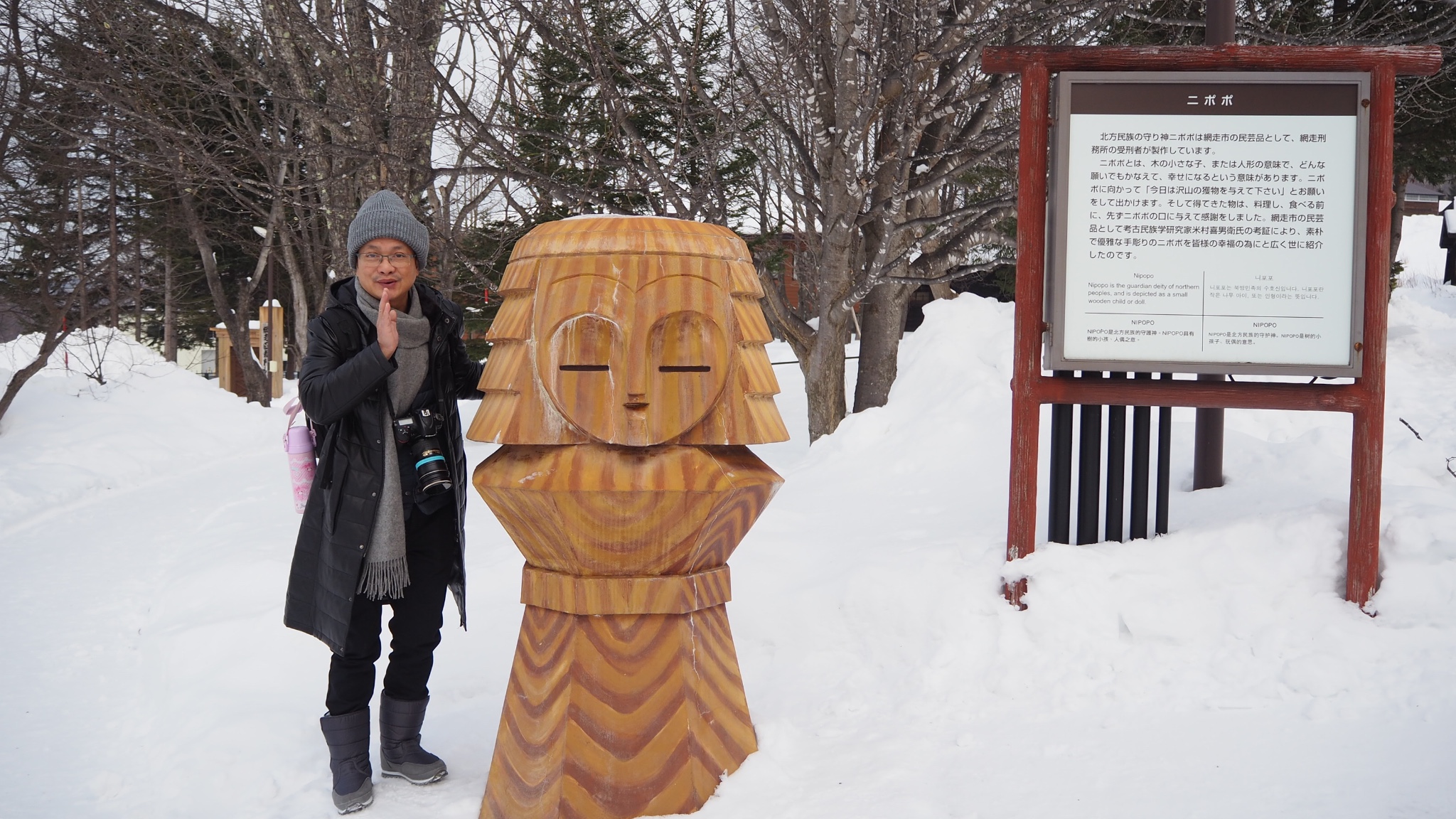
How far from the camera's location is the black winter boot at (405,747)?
10.4 ft

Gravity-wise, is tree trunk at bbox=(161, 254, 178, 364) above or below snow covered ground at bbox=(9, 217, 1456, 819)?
above

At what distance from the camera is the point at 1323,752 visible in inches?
111

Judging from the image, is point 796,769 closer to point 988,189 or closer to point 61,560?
point 61,560

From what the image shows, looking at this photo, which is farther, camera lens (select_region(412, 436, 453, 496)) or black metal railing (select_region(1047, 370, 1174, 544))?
black metal railing (select_region(1047, 370, 1174, 544))

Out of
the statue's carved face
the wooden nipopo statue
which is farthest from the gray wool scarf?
the statue's carved face

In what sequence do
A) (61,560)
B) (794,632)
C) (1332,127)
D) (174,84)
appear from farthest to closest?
(174,84), (61,560), (794,632), (1332,127)

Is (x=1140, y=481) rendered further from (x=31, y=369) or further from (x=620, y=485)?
(x=31, y=369)

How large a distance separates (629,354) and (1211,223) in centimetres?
218

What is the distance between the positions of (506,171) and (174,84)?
17.7 ft

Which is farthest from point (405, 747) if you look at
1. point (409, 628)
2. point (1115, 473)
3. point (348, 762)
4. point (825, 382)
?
point (825, 382)

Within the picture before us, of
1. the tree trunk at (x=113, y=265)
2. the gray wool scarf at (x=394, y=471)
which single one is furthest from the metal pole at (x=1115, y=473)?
the tree trunk at (x=113, y=265)

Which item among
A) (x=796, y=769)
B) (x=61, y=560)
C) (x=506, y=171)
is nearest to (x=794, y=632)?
(x=796, y=769)

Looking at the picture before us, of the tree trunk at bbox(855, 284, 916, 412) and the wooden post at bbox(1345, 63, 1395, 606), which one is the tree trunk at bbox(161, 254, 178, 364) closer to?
the tree trunk at bbox(855, 284, 916, 412)

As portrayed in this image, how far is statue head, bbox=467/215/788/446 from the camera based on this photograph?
2.59 meters
